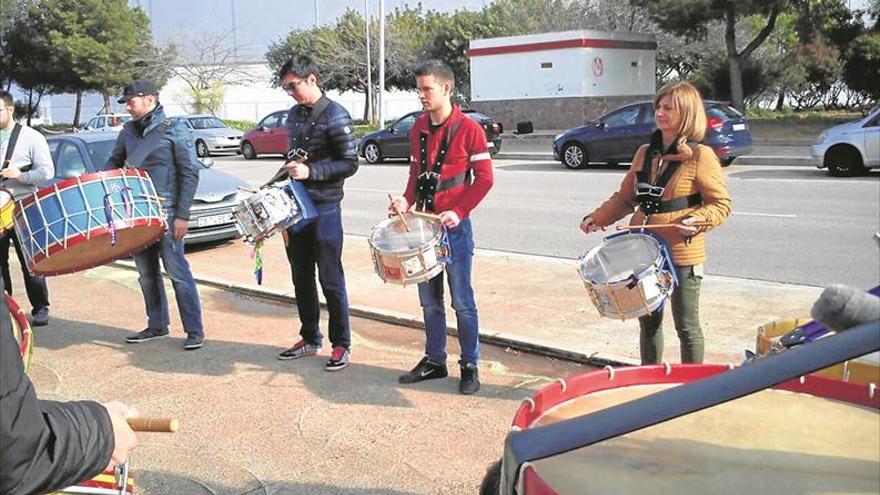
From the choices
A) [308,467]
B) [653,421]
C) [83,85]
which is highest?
[83,85]

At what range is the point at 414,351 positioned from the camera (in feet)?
21.0

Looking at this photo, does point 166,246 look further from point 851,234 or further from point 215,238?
point 851,234

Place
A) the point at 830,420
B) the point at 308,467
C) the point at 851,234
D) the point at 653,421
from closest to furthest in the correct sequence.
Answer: the point at 653,421 → the point at 830,420 → the point at 308,467 → the point at 851,234

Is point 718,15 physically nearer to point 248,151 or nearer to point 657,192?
point 248,151

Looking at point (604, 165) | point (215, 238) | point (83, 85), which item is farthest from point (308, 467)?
point (83, 85)

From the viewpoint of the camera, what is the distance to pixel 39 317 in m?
7.37

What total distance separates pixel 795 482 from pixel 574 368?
12.2 feet

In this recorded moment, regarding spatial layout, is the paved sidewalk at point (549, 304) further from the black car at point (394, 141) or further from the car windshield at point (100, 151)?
the black car at point (394, 141)

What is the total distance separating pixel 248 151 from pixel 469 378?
25463mm

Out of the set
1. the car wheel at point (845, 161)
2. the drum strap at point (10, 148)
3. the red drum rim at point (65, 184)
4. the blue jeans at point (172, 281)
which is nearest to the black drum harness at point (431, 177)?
the red drum rim at point (65, 184)

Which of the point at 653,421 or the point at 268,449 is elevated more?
the point at 653,421

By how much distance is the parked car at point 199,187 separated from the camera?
11250 mm

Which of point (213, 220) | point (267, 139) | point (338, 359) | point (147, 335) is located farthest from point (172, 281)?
point (267, 139)

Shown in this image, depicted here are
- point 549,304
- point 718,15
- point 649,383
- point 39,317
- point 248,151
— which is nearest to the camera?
point 649,383
